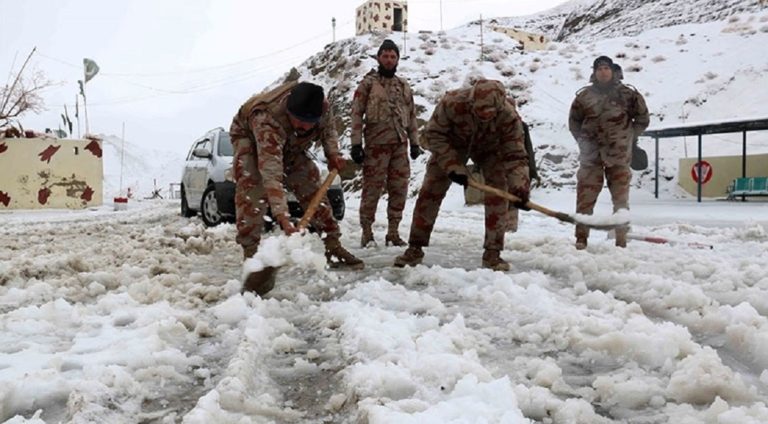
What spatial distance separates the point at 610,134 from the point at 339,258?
2800 millimetres

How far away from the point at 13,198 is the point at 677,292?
17.1 meters

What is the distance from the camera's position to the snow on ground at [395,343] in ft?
6.86

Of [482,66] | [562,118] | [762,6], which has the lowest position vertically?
[562,118]

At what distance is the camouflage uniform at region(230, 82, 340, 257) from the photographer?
4320 millimetres

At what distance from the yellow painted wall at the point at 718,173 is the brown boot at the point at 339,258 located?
17.3m

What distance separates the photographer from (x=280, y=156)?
172 inches

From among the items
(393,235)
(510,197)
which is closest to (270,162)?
(510,197)

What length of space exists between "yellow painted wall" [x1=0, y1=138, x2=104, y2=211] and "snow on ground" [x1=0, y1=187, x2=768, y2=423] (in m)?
12.9

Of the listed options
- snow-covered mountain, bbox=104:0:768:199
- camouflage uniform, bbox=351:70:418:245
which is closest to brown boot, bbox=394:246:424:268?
camouflage uniform, bbox=351:70:418:245

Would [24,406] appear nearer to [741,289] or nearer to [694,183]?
[741,289]

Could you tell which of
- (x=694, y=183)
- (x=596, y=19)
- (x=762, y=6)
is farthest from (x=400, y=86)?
(x=596, y=19)

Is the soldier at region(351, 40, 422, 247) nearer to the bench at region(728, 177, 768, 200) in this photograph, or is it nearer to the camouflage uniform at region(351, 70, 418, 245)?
the camouflage uniform at region(351, 70, 418, 245)

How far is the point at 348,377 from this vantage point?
2.37 metres

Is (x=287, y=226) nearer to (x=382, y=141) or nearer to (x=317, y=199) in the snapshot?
(x=317, y=199)
